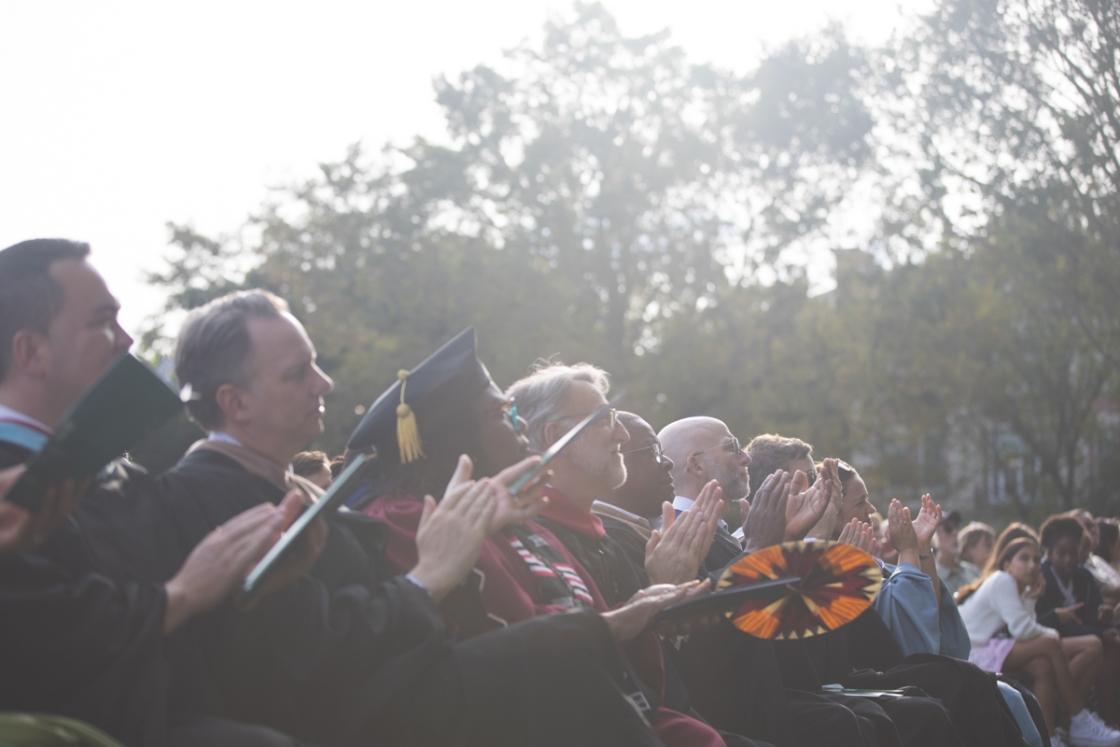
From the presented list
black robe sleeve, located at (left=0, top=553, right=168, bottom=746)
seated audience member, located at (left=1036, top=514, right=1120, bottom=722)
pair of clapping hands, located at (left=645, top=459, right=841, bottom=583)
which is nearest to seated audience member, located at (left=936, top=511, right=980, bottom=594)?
seated audience member, located at (left=1036, top=514, right=1120, bottom=722)

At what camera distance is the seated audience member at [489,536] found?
116 inches

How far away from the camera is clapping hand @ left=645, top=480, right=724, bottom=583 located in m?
3.81

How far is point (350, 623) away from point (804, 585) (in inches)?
60.4

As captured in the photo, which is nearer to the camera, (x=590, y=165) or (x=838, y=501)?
(x=838, y=501)

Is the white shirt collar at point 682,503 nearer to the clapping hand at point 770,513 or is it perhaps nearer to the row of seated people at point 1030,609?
the row of seated people at point 1030,609

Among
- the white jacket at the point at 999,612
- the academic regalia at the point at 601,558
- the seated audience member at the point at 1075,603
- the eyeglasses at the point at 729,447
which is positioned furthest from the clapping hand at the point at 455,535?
the seated audience member at the point at 1075,603

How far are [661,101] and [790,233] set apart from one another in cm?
542

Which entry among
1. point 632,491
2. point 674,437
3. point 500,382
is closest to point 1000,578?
point 674,437

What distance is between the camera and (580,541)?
4.00 meters

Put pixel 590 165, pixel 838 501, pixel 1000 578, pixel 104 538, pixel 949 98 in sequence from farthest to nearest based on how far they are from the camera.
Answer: pixel 590 165 → pixel 949 98 → pixel 1000 578 → pixel 838 501 → pixel 104 538

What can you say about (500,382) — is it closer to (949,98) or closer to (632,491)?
(949,98)

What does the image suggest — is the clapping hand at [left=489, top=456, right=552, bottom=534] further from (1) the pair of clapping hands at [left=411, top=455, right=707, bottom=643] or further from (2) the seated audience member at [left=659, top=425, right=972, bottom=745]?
(2) the seated audience member at [left=659, top=425, right=972, bottom=745]

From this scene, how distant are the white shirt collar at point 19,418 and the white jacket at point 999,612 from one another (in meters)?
7.08

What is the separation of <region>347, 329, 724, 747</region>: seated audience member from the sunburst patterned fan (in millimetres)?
201
